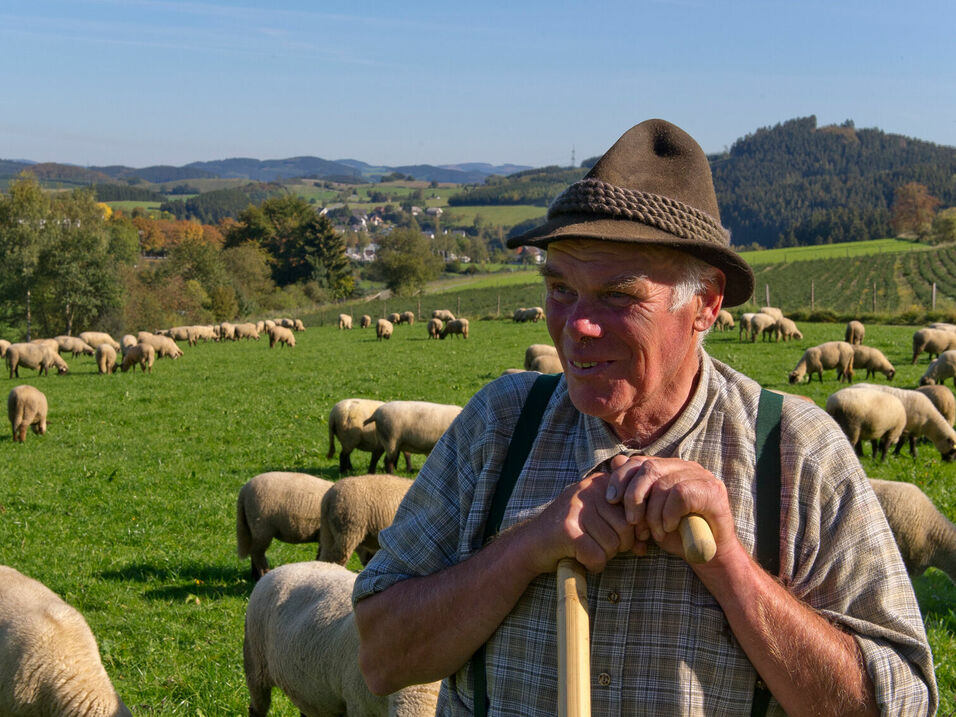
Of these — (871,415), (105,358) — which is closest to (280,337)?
(105,358)

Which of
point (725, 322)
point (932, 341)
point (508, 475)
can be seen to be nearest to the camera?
point (508, 475)

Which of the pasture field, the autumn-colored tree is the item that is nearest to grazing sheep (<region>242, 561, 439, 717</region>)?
the pasture field

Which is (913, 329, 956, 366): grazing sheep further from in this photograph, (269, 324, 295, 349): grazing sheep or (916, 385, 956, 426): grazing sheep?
(269, 324, 295, 349): grazing sheep

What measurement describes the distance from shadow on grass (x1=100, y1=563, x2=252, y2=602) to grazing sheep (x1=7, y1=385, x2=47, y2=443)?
10043 millimetres

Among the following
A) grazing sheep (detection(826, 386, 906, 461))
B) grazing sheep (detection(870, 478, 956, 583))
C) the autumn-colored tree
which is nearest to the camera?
grazing sheep (detection(870, 478, 956, 583))

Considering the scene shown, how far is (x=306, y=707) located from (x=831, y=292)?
58.3 metres

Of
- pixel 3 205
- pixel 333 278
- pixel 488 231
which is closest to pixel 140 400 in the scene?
pixel 3 205

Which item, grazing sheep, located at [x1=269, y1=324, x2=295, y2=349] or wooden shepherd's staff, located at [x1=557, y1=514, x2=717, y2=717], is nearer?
wooden shepherd's staff, located at [x1=557, y1=514, x2=717, y2=717]

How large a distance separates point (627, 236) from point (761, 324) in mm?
31601

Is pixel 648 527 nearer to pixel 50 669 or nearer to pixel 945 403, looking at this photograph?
pixel 50 669

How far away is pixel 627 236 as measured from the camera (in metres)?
1.80

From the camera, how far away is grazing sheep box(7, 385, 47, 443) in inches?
697

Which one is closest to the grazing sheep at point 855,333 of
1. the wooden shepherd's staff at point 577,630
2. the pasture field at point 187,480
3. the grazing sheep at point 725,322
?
the pasture field at point 187,480

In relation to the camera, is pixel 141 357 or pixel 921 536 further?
pixel 141 357
